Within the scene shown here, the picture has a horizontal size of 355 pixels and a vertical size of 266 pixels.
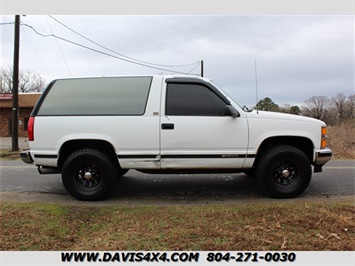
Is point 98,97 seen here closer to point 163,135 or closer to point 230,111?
point 163,135

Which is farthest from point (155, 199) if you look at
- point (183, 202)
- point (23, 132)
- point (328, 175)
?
point (23, 132)

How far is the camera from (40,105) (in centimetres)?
472

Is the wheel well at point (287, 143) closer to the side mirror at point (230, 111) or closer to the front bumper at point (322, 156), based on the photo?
the front bumper at point (322, 156)

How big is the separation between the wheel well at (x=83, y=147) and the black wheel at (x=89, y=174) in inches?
4.7

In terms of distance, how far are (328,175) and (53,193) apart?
5727mm

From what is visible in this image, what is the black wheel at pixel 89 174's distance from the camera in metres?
4.58

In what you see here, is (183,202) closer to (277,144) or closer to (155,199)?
(155,199)

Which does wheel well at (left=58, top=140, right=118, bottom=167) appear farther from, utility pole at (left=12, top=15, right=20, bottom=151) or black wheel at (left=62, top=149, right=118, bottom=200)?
utility pole at (left=12, top=15, right=20, bottom=151)

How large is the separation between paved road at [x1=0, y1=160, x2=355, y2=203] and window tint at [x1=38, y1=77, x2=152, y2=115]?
1.47 meters

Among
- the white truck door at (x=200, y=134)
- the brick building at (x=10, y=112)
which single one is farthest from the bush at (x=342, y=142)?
the brick building at (x=10, y=112)

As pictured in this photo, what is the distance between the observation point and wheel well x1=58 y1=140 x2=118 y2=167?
468 centimetres

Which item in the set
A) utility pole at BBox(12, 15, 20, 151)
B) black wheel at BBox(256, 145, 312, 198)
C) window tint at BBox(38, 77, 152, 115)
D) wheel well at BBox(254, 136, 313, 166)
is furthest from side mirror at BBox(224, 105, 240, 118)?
utility pole at BBox(12, 15, 20, 151)

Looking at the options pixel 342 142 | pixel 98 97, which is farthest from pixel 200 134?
pixel 342 142

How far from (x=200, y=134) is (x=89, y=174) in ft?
6.17
